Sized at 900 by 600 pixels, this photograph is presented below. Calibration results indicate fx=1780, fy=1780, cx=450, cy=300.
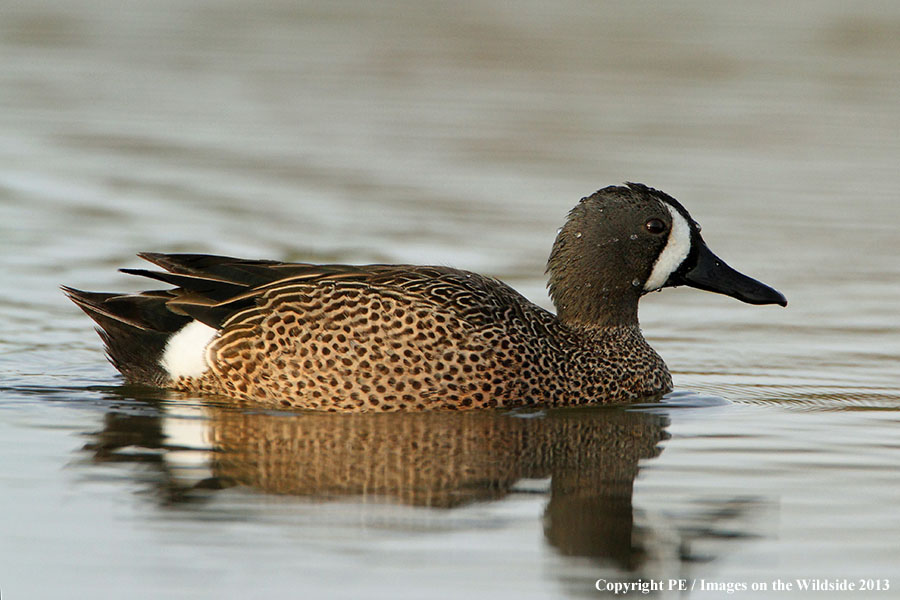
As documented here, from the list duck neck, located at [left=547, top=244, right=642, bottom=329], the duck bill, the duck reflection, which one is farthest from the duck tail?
the duck bill

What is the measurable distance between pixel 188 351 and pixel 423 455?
1.81m

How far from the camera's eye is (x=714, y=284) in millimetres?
9273

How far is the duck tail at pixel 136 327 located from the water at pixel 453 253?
189 mm

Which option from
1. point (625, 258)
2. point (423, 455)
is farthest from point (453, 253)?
point (423, 455)

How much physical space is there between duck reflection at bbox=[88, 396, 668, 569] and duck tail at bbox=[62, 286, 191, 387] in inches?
21.7

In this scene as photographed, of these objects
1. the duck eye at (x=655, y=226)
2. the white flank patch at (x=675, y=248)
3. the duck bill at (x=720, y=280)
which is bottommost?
the duck bill at (x=720, y=280)

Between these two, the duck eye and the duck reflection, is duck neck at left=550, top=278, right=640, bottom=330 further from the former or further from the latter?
the duck reflection

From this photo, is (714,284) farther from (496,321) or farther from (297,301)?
(297,301)

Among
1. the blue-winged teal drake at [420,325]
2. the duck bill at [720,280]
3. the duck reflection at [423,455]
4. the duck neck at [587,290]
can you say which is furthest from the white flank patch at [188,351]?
the duck bill at [720,280]

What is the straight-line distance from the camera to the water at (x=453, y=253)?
626 centimetres

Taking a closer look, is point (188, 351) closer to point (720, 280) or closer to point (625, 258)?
point (625, 258)

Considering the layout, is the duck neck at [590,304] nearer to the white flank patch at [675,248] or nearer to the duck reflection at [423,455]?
the white flank patch at [675,248]

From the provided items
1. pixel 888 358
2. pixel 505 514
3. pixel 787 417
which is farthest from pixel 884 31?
pixel 505 514

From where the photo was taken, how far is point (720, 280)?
9.27 meters
